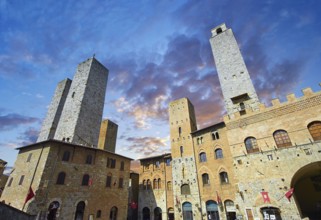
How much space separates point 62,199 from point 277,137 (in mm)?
23338

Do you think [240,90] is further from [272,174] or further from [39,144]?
[39,144]

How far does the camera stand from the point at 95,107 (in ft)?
94.7

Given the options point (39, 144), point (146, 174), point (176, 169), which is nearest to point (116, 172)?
point (146, 174)

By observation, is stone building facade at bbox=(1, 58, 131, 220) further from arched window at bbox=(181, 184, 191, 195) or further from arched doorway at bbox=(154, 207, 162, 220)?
arched window at bbox=(181, 184, 191, 195)

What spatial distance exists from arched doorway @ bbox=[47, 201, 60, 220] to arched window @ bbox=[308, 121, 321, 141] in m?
25.7

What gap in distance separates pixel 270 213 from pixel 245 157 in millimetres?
5188

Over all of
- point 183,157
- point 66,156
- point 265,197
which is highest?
point 183,157

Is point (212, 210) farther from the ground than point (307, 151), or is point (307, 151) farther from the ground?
point (307, 151)

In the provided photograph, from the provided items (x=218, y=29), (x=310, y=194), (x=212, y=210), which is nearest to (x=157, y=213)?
(x=212, y=210)

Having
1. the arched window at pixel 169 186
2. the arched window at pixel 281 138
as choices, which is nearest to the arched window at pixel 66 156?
the arched window at pixel 169 186

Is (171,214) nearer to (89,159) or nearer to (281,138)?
(89,159)

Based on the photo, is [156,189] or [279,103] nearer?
[279,103]

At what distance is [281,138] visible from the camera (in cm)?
1644

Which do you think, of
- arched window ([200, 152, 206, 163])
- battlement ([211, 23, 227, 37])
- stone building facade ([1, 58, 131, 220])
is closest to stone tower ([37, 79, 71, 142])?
stone building facade ([1, 58, 131, 220])
